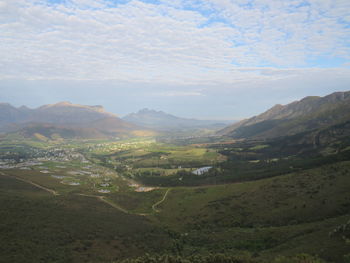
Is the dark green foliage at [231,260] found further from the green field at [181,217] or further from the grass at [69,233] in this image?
the grass at [69,233]

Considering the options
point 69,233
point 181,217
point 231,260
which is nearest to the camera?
point 231,260

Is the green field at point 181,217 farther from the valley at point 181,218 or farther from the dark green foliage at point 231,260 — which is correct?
the dark green foliage at point 231,260

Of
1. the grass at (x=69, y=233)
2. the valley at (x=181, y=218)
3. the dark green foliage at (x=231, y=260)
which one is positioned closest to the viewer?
the dark green foliage at (x=231, y=260)

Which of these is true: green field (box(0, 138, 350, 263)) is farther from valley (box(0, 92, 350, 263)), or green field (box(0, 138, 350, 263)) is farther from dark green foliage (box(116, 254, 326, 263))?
dark green foliage (box(116, 254, 326, 263))

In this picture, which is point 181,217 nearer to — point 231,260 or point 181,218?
point 181,218

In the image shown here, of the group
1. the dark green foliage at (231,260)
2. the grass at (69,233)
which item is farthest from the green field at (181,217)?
the dark green foliage at (231,260)

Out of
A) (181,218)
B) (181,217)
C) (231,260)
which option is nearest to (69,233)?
(181,218)

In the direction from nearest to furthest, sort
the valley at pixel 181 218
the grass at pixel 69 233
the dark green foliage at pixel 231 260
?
the dark green foliage at pixel 231 260
the valley at pixel 181 218
the grass at pixel 69 233

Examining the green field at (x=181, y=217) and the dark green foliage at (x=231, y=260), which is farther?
the green field at (x=181, y=217)

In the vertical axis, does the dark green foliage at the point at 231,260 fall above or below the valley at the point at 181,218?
above

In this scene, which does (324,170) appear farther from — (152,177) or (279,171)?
(152,177)

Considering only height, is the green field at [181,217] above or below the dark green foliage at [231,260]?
below

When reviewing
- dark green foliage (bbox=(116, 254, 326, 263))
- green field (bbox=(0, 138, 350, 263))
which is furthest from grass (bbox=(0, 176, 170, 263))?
dark green foliage (bbox=(116, 254, 326, 263))
